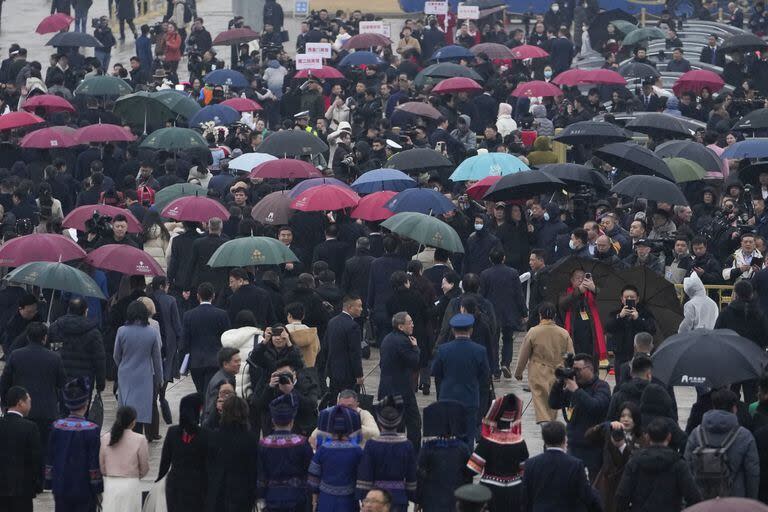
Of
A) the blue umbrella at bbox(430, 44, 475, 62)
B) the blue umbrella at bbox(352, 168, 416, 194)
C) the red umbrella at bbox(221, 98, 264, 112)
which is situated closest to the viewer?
the blue umbrella at bbox(352, 168, 416, 194)

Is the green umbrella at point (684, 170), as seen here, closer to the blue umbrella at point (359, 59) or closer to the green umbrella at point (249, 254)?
the green umbrella at point (249, 254)

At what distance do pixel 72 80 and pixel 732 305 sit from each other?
1704 centimetres

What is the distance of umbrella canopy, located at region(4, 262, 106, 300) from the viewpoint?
16328 mm

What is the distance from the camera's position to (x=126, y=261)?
56.7ft

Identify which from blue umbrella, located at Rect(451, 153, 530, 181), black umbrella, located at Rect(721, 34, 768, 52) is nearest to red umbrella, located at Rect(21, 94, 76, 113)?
blue umbrella, located at Rect(451, 153, 530, 181)

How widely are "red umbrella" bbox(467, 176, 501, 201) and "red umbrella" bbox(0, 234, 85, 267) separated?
5712 millimetres

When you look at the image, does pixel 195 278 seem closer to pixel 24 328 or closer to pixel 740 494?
pixel 24 328

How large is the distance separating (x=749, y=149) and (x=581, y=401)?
10.4m

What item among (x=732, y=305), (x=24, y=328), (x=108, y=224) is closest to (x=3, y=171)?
(x=108, y=224)

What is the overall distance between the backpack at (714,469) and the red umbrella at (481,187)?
8979 mm

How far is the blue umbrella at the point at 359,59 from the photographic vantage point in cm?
3269

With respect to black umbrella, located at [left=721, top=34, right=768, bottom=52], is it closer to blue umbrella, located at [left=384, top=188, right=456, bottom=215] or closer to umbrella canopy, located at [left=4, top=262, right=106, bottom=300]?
blue umbrella, located at [left=384, top=188, right=456, bottom=215]

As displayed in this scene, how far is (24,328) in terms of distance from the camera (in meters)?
16.4

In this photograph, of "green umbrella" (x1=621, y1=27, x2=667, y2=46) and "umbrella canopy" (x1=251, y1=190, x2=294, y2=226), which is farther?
"green umbrella" (x1=621, y1=27, x2=667, y2=46)
